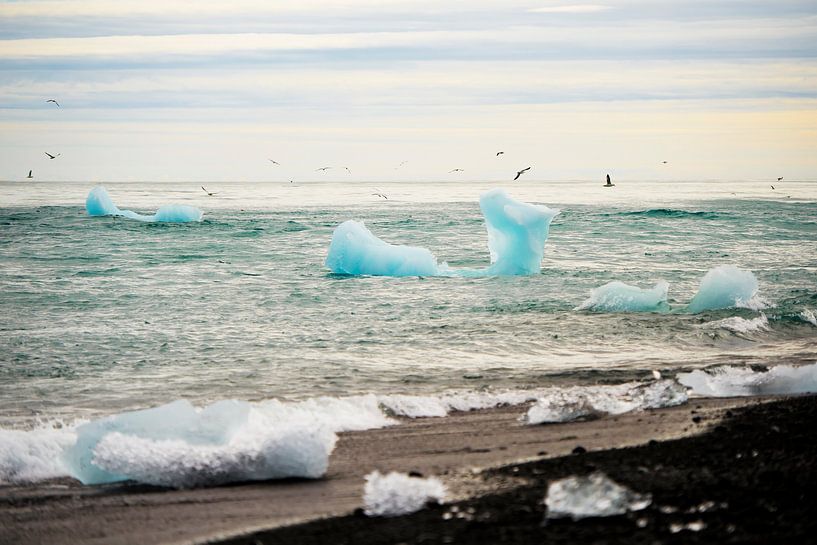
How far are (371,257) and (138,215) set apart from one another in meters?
20.4

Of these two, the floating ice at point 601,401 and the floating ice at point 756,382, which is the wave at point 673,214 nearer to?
the floating ice at point 756,382

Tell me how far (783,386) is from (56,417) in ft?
19.0

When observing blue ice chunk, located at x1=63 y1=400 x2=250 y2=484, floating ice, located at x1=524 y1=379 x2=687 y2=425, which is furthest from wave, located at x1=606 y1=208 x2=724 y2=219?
blue ice chunk, located at x1=63 y1=400 x2=250 y2=484

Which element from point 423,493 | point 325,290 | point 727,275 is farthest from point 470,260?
point 423,493

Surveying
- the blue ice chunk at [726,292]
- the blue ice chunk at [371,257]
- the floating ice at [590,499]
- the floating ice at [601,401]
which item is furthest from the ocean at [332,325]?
the floating ice at [590,499]

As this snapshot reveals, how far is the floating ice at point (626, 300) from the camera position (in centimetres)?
1274

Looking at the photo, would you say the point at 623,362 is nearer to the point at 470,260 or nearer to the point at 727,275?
the point at 727,275

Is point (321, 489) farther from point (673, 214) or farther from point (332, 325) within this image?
point (673, 214)

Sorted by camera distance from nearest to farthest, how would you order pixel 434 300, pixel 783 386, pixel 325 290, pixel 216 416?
pixel 216 416, pixel 783 386, pixel 434 300, pixel 325 290

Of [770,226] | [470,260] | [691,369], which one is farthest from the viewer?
[770,226]

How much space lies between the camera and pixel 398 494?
A: 14.1 ft

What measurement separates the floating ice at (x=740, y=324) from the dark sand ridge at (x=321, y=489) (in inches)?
183

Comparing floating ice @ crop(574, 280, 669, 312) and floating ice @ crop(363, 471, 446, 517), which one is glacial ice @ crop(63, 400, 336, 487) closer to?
floating ice @ crop(363, 471, 446, 517)

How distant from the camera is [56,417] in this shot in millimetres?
7312
